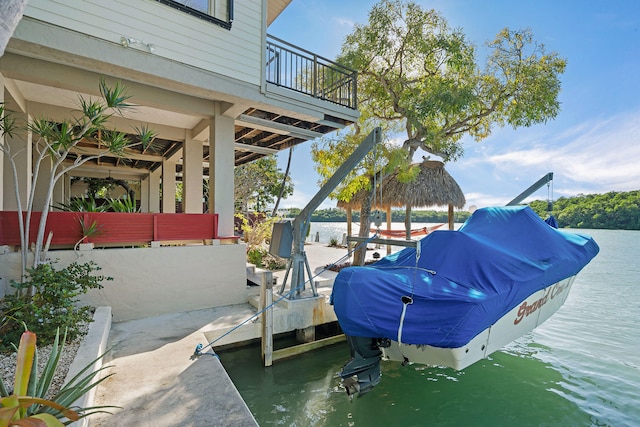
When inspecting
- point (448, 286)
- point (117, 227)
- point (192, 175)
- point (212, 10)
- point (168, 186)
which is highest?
point (212, 10)

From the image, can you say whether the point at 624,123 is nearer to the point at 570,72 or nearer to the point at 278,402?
the point at 570,72

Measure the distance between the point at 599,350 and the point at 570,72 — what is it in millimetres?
7694

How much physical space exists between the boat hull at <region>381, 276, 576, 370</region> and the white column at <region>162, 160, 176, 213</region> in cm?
843

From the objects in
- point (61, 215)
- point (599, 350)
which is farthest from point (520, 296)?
point (61, 215)

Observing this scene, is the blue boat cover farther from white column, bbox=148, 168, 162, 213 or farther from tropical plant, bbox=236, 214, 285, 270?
white column, bbox=148, 168, 162, 213

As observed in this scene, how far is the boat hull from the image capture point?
3281 mm

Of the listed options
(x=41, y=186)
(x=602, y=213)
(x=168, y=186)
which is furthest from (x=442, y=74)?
(x=602, y=213)

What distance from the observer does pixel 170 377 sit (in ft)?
10.6

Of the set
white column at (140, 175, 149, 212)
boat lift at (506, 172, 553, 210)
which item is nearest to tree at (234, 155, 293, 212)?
white column at (140, 175, 149, 212)

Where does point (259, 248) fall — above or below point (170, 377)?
above

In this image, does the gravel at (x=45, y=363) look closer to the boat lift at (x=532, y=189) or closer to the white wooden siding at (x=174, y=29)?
the white wooden siding at (x=174, y=29)

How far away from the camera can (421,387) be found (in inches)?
174

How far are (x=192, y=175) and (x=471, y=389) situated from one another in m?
7.28

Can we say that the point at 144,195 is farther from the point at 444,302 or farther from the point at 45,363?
the point at 444,302
